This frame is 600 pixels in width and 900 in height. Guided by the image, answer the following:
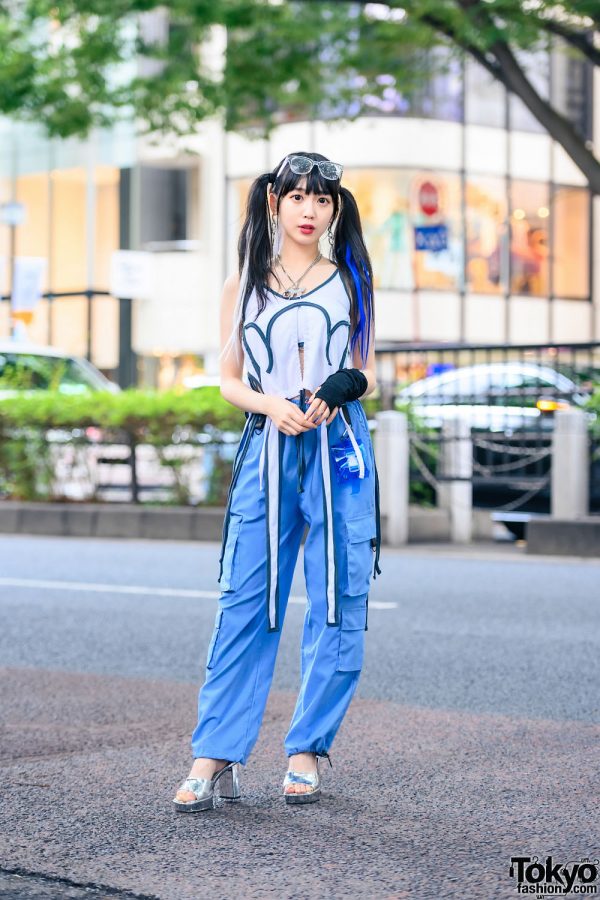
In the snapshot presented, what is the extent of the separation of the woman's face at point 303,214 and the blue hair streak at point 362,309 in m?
0.14

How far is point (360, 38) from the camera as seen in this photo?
19078 mm

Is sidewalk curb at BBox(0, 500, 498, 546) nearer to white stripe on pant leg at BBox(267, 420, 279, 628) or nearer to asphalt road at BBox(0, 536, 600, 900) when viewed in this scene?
asphalt road at BBox(0, 536, 600, 900)

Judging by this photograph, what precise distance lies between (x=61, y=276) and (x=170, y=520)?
26.2m

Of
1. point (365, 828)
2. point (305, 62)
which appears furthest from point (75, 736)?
point (305, 62)

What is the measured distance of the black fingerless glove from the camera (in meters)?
4.41

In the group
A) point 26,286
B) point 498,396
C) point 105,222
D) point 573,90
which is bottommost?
point 498,396

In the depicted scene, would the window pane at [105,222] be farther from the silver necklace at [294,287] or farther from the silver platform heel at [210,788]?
the silver platform heel at [210,788]

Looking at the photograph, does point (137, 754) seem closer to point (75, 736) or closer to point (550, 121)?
point (75, 736)

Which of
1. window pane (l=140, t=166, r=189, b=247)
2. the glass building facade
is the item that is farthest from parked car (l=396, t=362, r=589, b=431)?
window pane (l=140, t=166, r=189, b=247)

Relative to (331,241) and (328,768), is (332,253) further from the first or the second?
(328,768)

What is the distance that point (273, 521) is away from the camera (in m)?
4.47

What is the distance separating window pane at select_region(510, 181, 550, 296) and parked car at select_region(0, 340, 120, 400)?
17.7 meters

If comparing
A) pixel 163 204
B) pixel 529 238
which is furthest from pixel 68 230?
pixel 529 238

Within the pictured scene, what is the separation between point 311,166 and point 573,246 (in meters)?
34.0
